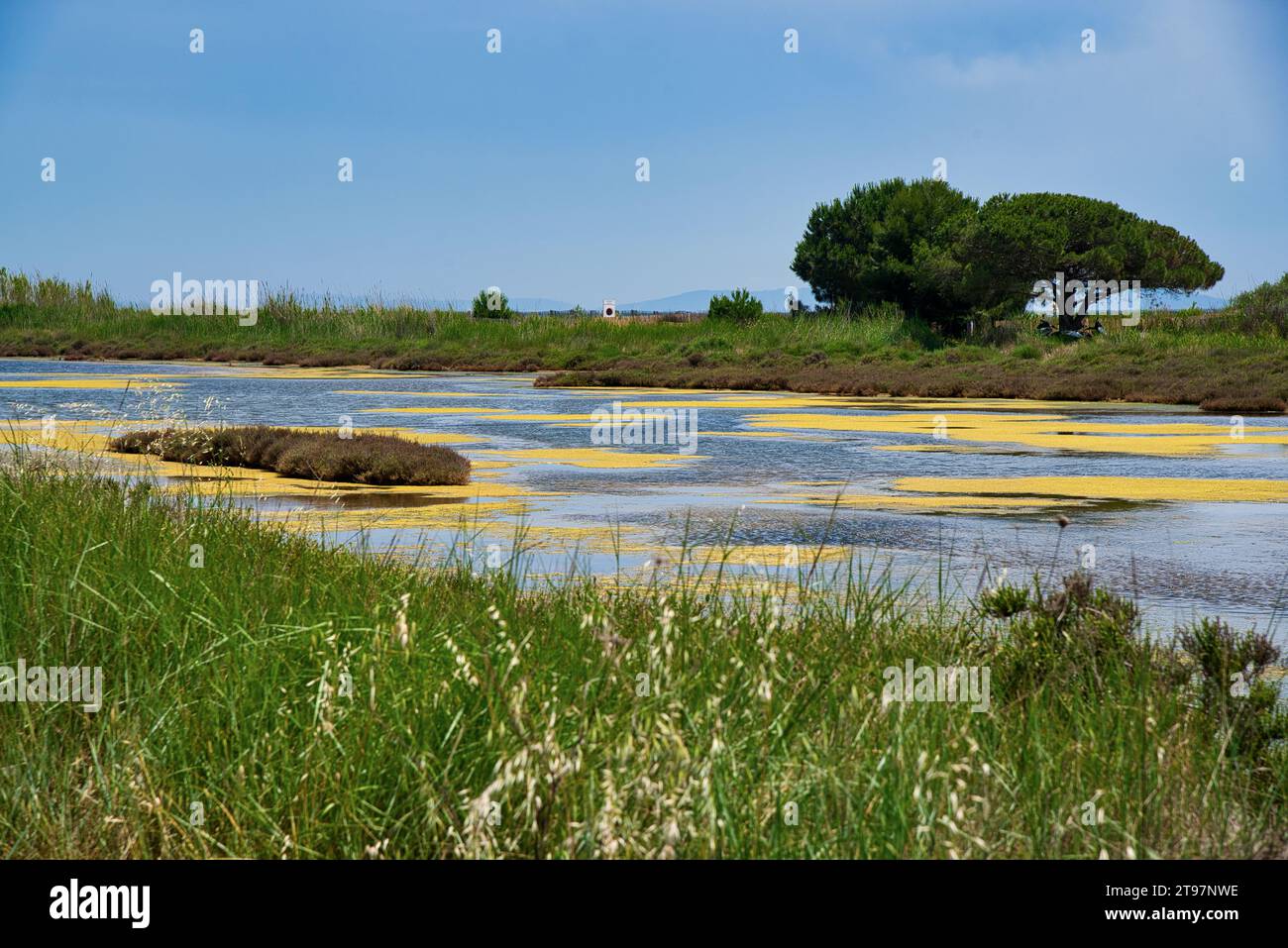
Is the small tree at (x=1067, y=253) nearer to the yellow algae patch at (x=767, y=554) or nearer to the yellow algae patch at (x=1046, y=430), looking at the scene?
the yellow algae patch at (x=1046, y=430)

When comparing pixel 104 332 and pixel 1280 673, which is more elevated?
pixel 104 332

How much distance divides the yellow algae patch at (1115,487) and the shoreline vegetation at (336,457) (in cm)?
483

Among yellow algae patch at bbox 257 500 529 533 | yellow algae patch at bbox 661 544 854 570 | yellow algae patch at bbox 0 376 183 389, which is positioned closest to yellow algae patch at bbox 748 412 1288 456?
yellow algae patch at bbox 257 500 529 533

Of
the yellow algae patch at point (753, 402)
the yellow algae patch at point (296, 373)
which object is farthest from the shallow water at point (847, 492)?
the yellow algae patch at point (296, 373)

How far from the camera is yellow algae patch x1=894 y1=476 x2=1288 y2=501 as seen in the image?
13367 mm

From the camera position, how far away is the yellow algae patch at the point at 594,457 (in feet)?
54.2

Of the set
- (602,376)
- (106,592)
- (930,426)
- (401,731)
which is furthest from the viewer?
(602,376)

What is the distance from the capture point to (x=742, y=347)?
48719 millimetres
